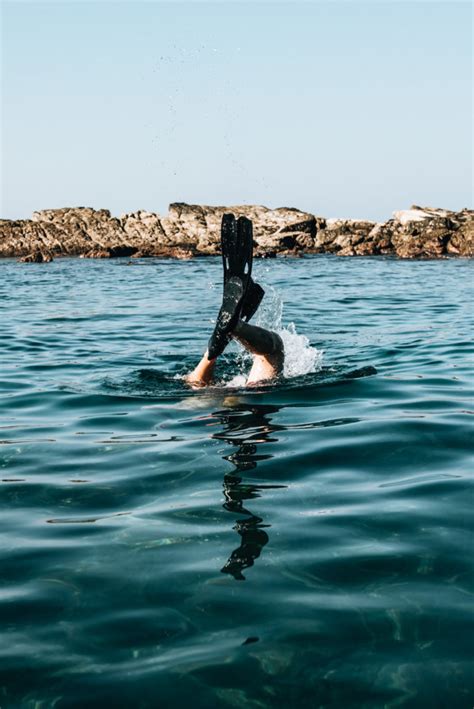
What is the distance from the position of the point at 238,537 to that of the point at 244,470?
4.35 ft

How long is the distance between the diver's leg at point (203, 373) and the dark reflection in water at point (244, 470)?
0.98 metres

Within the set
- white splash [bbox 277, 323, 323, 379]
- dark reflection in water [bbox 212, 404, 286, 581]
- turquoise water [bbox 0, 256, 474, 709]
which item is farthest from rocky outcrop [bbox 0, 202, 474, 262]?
dark reflection in water [bbox 212, 404, 286, 581]

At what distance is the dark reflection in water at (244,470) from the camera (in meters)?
4.54

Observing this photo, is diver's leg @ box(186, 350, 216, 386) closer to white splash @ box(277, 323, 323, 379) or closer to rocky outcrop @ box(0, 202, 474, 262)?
white splash @ box(277, 323, 323, 379)

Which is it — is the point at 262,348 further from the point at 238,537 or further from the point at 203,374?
the point at 238,537

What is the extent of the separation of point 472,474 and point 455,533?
121cm

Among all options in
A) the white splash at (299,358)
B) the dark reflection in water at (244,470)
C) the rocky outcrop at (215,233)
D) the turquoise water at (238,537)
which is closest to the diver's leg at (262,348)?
the turquoise water at (238,537)

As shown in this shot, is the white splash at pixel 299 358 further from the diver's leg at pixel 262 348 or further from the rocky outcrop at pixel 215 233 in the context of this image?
the rocky outcrop at pixel 215 233

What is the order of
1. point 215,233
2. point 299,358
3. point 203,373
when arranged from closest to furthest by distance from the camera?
point 203,373 → point 299,358 → point 215,233

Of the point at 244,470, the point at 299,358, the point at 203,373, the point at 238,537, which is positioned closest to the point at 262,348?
the point at 203,373

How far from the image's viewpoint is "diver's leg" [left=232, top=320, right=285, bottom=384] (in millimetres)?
8266

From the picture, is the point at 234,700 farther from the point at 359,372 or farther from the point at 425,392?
the point at 359,372

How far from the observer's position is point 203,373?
30.1 feet

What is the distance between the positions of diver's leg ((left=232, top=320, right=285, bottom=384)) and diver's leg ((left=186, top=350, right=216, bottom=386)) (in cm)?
46
